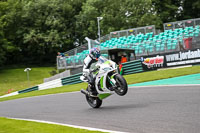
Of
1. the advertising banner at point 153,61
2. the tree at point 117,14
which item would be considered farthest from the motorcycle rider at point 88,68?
the tree at point 117,14

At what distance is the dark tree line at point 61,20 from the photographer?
47.9 m

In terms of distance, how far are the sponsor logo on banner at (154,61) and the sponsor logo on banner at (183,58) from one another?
1.65 ft

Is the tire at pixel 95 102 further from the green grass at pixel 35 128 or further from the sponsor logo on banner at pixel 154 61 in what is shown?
the sponsor logo on banner at pixel 154 61

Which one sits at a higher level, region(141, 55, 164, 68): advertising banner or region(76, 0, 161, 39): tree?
region(76, 0, 161, 39): tree

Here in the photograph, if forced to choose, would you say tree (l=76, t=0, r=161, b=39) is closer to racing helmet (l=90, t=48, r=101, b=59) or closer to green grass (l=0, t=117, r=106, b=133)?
racing helmet (l=90, t=48, r=101, b=59)

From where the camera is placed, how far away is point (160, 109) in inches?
279

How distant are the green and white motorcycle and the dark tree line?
38.0 meters

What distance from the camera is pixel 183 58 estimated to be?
69.7ft

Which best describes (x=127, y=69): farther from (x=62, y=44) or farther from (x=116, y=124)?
(x=62, y=44)

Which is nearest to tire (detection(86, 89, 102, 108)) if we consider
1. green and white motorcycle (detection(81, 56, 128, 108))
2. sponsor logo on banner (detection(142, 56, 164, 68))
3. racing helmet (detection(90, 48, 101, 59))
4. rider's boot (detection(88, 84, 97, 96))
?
green and white motorcycle (detection(81, 56, 128, 108))

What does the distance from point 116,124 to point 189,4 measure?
5430 cm

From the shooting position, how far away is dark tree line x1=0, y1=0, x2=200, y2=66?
4791cm

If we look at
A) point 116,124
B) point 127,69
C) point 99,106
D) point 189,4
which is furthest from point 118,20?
point 116,124

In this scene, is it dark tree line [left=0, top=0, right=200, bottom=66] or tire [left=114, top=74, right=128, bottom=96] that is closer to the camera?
tire [left=114, top=74, right=128, bottom=96]
